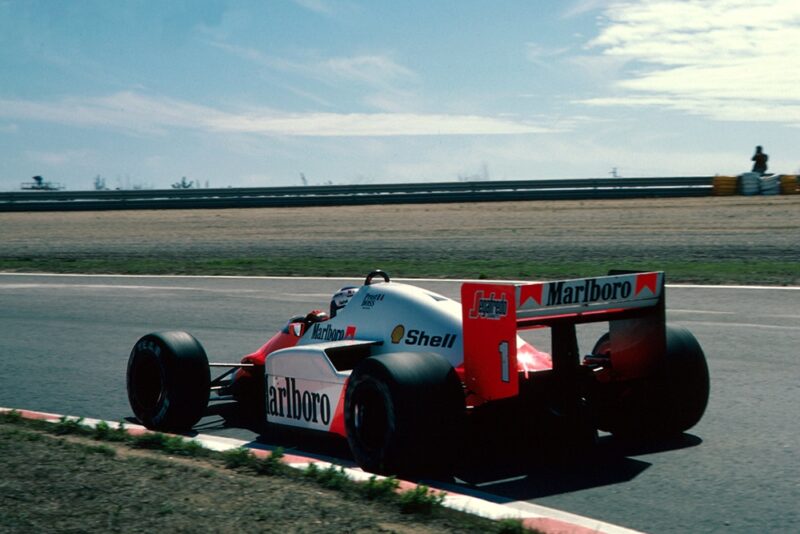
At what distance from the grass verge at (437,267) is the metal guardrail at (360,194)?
46.0ft

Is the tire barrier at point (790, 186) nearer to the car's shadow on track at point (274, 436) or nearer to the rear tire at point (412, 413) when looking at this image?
the car's shadow on track at point (274, 436)

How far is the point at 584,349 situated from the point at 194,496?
229 inches

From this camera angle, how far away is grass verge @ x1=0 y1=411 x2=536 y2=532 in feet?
14.7

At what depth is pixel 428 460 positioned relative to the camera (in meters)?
5.47

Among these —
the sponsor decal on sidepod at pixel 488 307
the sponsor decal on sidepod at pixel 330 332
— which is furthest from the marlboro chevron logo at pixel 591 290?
the sponsor decal on sidepod at pixel 330 332

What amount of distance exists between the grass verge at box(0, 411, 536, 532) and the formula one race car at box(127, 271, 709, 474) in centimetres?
50

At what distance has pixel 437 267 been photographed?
717 inches

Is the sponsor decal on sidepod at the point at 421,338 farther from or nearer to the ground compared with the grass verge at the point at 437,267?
farther from the ground

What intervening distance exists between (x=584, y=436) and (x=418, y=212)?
1051 inches

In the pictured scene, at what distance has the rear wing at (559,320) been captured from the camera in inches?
223

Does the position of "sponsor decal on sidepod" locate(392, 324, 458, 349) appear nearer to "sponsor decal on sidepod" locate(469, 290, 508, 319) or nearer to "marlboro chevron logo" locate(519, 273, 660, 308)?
"sponsor decal on sidepod" locate(469, 290, 508, 319)

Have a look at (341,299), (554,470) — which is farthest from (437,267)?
(554,470)

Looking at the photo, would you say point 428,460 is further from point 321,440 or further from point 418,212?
point 418,212

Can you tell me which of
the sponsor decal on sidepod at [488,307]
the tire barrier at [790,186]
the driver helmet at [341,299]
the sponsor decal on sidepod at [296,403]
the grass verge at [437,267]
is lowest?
the sponsor decal on sidepod at [296,403]
